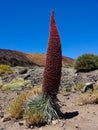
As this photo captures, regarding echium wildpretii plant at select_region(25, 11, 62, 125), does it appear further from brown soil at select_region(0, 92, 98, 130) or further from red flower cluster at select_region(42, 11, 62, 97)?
brown soil at select_region(0, 92, 98, 130)

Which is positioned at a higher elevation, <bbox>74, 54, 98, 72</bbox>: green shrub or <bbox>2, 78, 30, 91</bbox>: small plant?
<bbox>74, 54, 98, 72</bbox>: green shrub

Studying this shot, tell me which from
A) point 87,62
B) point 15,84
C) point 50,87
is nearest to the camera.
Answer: point 50,87

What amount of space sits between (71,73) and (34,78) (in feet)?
7.26

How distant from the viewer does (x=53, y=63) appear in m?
10.6

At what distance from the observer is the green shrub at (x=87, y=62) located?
21359 mm

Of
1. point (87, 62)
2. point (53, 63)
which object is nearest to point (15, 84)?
point (87, 62)

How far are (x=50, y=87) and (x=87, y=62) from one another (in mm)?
10995

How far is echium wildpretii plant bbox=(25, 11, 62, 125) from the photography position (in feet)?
34.8

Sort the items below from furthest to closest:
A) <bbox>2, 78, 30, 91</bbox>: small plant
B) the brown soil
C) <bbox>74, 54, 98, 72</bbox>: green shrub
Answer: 1. <bbox>74, 54, 98, 72</bbox>: green shrub
2. <bbox>2, 78, 30, 91</bbox>: small plant
3. the brown soil

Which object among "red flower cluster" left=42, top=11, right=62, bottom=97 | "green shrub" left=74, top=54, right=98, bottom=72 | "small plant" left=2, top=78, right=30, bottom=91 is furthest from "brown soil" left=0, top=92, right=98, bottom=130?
"green shrub" left=74, top=54, right=98, bottom=72

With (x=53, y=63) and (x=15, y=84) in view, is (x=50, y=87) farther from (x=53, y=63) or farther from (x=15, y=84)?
(x=15, y=84)

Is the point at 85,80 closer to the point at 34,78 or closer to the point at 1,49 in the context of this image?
the point at 34,78

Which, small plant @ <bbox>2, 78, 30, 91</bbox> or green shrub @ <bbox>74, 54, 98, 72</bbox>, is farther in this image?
green shrub @ <bbox>74, 54, 98, 72</bbox>

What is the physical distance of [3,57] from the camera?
49.0m
